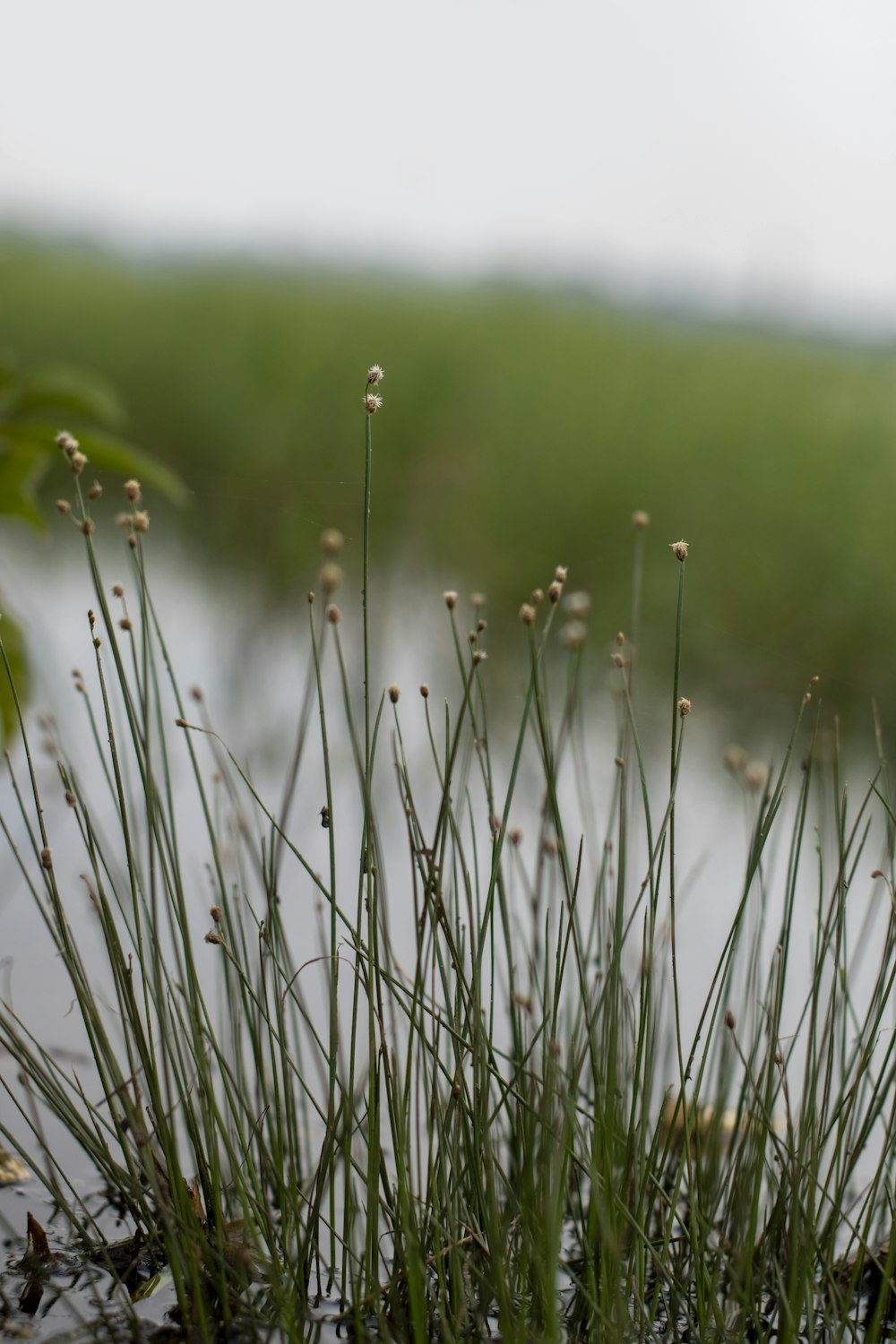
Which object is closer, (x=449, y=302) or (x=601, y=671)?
(x=601, y=671)

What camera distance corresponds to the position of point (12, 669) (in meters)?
1.06

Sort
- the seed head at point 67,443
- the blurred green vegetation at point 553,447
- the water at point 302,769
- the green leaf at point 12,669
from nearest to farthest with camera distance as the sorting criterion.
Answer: the seed head at point 67,443, the green leaf at point 12,669, the water at point 302,769, the blurred green vegetation at point 553,447

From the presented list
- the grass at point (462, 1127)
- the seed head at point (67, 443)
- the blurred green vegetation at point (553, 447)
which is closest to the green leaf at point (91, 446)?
the grass at point (462, 1127)

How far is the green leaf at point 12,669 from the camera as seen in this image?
1.07 metres

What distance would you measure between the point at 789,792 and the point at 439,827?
133cm

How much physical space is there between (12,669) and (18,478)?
0.20 metres

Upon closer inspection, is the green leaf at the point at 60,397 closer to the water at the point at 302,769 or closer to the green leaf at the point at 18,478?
the green leaf at the point at 18,478

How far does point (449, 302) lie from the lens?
454cm

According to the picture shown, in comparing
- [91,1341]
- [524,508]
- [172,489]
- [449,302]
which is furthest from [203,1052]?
[449,302]

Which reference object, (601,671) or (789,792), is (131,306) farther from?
(789,792)

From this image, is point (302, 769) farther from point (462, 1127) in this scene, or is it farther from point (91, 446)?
point (462, 1127)

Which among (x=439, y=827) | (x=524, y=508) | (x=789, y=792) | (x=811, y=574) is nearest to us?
(x=439, y=827)

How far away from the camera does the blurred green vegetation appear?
8.62 ft

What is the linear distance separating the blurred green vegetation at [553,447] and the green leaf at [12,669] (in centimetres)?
132
